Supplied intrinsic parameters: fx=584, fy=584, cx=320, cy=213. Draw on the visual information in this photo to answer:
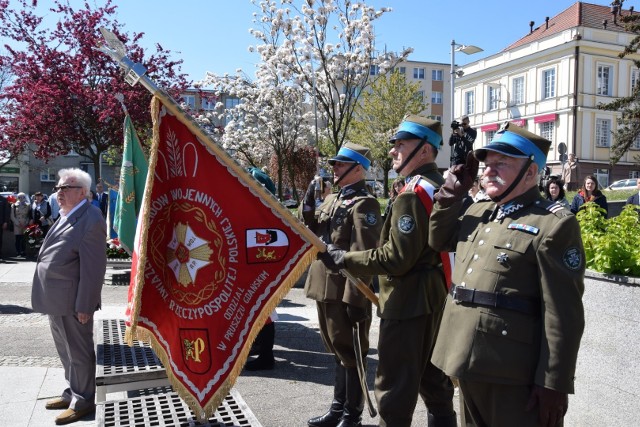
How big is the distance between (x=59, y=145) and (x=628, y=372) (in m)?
17.0

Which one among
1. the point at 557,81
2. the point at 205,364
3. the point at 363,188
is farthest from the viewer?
the point at 557,81

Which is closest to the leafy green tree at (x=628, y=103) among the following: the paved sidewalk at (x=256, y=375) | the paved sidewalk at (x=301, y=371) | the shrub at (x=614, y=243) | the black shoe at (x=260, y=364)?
the paved sidewalk at (x=301, y=371)

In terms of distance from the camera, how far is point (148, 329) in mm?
3621

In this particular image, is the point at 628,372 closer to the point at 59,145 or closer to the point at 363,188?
the point at 363,188

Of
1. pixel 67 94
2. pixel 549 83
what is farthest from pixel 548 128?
pixel 67 94

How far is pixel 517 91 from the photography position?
4778 cm

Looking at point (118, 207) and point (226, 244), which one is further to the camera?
point (118, 207)

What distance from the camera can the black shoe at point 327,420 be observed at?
4.62 m

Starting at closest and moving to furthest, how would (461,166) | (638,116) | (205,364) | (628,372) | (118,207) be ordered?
1. (461,166)
2. (205,364)
3. (628,372)
4. (118,207)
5. (638,116)

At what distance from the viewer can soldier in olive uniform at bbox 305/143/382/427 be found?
14.8ft

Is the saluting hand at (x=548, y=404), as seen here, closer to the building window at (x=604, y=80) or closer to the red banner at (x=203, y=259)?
the red banner at (x=203, y=259)

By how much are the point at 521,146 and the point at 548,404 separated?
3.80 feet

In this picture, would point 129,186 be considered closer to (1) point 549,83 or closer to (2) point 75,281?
(2) point 75,281

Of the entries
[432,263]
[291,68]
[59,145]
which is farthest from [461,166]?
[59,145]
